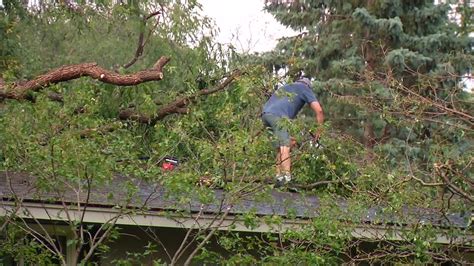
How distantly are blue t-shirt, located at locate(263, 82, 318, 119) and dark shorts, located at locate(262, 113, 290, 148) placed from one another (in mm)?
77

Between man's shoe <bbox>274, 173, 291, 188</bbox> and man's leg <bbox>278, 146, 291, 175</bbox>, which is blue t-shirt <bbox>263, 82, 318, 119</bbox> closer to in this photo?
man's leg <bbox>278, 146, 291, 175</bbox>

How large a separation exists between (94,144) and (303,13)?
1754 cm

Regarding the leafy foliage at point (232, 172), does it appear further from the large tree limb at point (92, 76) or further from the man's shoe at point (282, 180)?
the large tree limb at point (92, 76)

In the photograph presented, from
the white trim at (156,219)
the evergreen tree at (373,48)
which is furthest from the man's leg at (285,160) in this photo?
the evergreen tree at (373,48)

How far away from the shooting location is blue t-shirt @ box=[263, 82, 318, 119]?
9258mm

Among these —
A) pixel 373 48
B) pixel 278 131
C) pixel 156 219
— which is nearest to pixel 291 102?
pixel 278 131

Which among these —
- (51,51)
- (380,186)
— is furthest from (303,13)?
(380,186)

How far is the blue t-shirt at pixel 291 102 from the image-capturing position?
9.26m

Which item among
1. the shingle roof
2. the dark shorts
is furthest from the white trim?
the dark shorts

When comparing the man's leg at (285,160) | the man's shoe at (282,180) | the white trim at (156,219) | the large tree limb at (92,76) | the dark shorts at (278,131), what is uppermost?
the large tree limb at (92,76)

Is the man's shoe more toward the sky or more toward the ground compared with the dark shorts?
more toward the ground

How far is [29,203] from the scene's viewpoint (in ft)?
25.0

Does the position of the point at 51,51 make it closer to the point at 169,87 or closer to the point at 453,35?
the point at 453,35

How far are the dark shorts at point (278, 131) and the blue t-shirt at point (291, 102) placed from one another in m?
0.08
